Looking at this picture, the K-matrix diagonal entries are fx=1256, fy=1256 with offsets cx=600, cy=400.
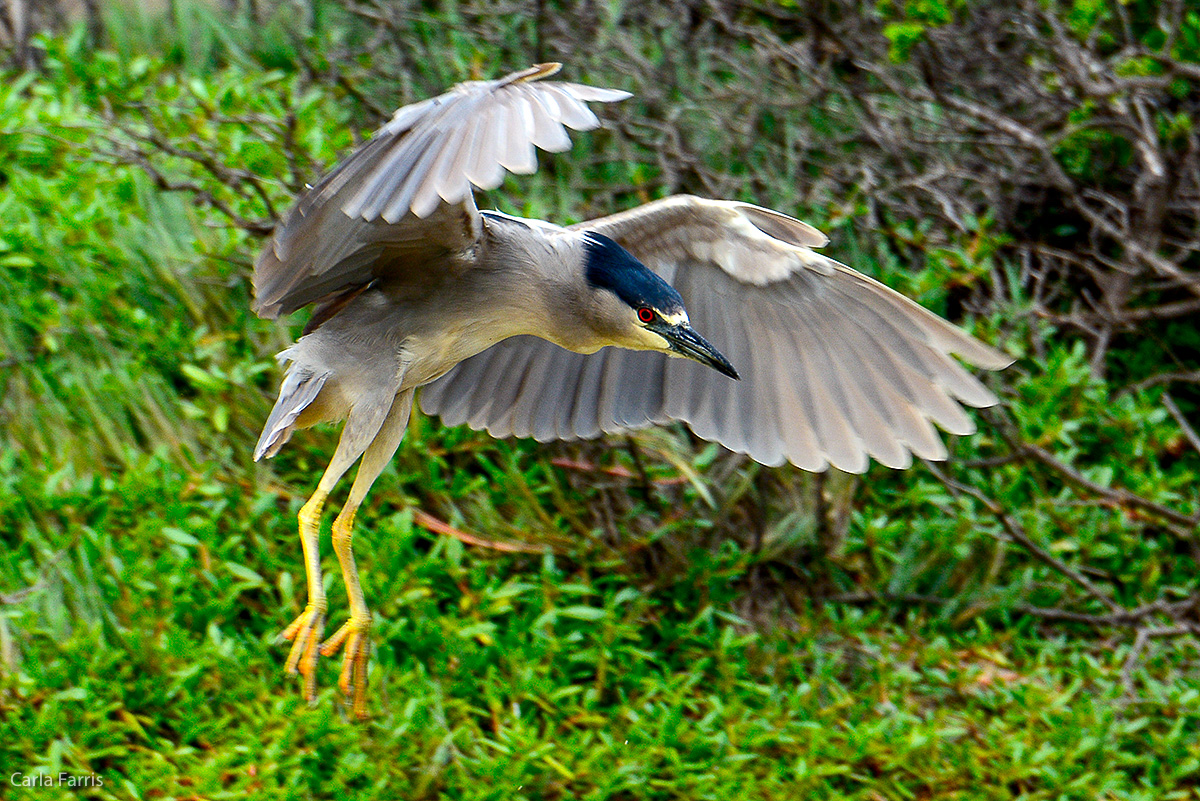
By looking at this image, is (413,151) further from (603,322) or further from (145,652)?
(145,652)

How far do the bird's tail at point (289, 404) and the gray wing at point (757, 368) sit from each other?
0.75 meters

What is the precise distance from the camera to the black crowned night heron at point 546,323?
2.49 meters

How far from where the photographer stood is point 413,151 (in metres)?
2.44

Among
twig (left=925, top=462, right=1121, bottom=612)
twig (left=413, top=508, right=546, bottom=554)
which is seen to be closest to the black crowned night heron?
twig (left=413, top=508, right=546, bottom=554)

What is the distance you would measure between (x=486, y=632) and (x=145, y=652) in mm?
1118

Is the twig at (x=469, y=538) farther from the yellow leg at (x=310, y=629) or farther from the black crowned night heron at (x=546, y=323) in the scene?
the yellow leg at (x=310, y=629)

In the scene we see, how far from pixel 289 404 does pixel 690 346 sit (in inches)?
40.3

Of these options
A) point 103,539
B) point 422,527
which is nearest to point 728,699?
point 422,527

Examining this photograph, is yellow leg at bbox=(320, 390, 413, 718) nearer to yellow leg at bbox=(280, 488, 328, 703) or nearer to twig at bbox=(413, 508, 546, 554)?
yellow leg at bbox=(280, 488, 328, 703)

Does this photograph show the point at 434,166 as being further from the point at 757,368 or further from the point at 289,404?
the point at 757,368

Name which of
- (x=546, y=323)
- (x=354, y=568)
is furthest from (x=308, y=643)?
(x=546, y=323)

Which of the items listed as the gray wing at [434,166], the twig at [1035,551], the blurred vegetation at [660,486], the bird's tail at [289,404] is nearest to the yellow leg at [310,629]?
the bird's tail at [289,404]

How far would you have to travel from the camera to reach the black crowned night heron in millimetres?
2490

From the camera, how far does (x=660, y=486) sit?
498 cm
